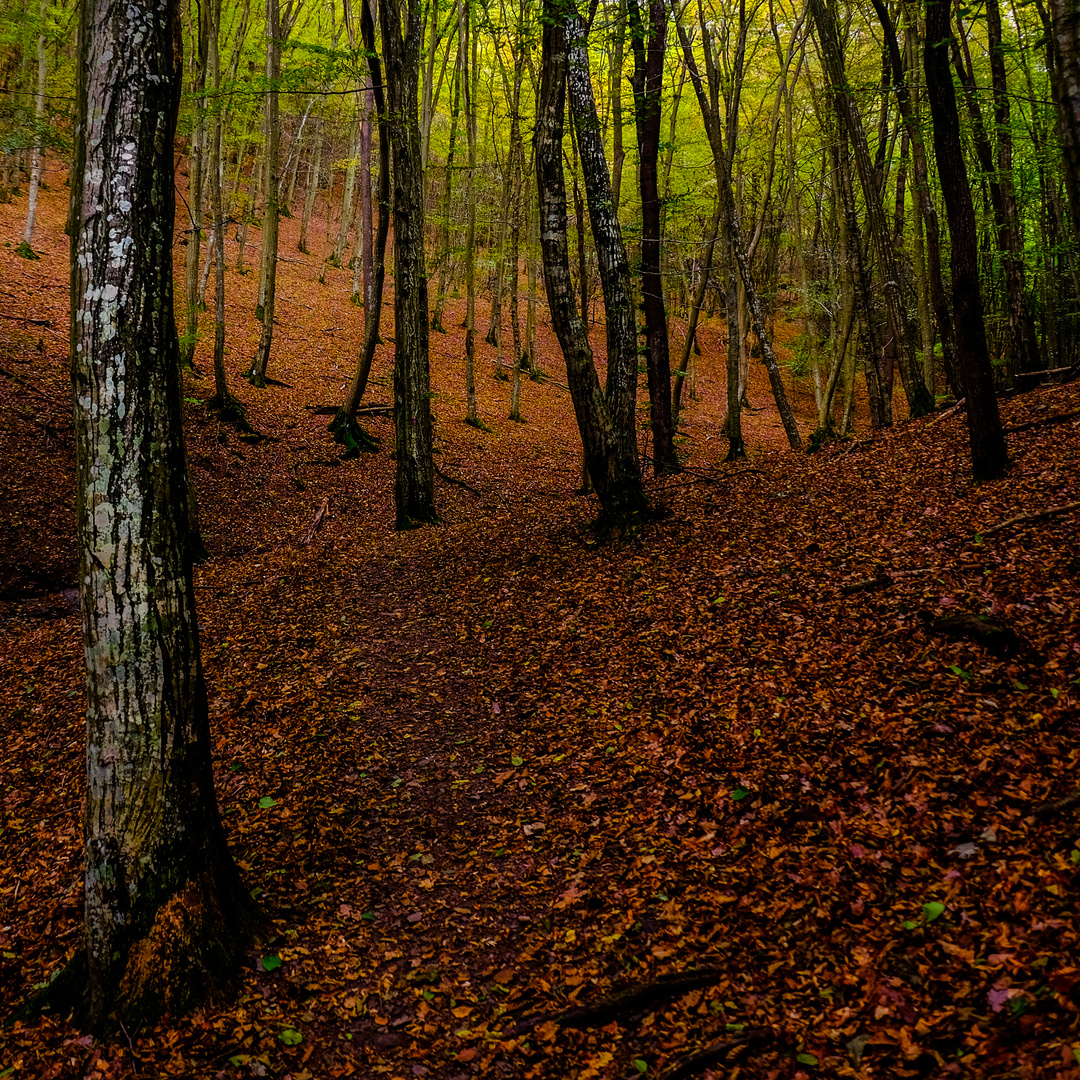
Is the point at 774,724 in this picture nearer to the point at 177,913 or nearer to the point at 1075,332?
the point at 177,913

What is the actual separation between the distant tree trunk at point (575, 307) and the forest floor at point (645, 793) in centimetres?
103

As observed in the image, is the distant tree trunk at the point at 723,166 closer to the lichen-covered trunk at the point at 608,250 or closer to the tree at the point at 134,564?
the lichen-covered trunk at the point at 608,250

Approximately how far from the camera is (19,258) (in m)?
17.9

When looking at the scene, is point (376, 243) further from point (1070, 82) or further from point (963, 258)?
point (1070, 82)

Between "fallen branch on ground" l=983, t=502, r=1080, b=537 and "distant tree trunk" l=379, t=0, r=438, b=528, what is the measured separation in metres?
8.46

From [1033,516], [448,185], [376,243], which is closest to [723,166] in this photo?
[376,243]

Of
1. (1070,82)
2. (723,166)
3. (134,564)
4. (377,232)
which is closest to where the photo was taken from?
(134,564)

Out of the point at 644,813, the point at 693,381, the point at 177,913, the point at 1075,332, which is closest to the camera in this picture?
the point at 177,913

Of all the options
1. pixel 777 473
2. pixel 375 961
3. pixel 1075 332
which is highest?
pixel 1075 332

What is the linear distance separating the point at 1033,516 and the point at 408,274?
9.26m

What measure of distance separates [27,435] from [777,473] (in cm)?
1264

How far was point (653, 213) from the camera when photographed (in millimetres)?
12469

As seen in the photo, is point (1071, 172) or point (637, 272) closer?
point (1071, 172)

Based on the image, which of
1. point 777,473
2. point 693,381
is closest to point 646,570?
point 777,473
